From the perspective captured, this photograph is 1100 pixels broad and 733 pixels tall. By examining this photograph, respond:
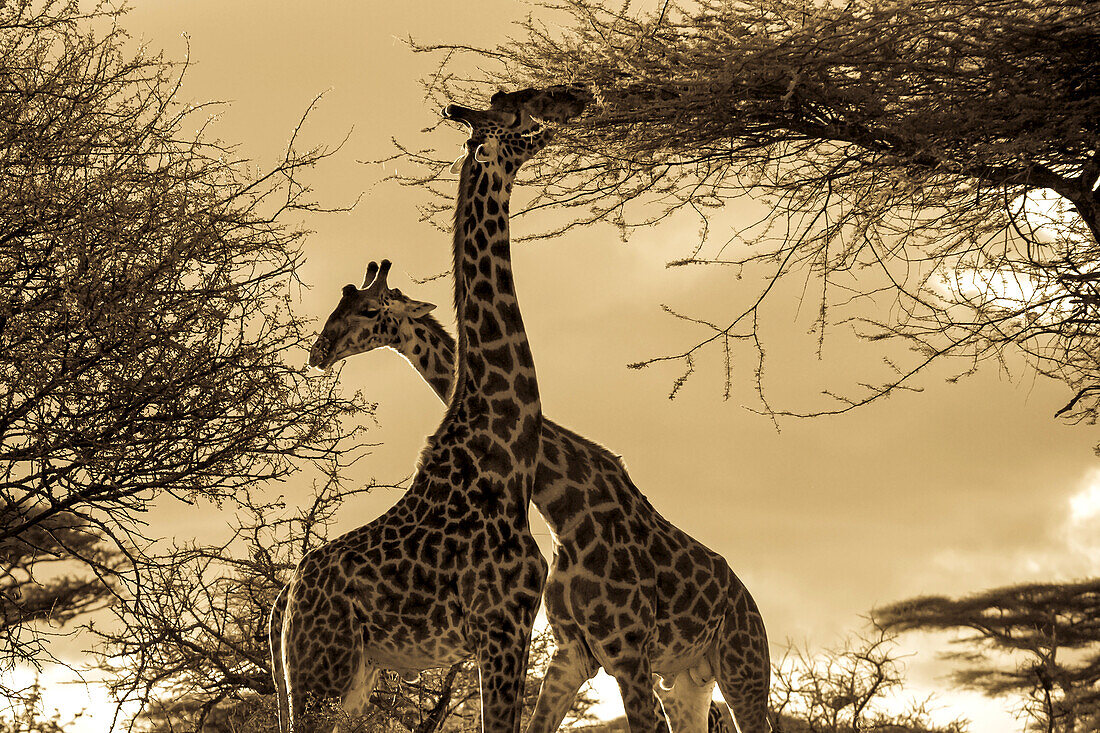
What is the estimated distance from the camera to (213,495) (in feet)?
35.1

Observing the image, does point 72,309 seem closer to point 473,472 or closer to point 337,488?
point 337,488

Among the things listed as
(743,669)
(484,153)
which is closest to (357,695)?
(743,669)

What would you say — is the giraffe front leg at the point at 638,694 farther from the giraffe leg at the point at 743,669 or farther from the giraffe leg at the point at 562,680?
the giraffe leg at the point at 743,669

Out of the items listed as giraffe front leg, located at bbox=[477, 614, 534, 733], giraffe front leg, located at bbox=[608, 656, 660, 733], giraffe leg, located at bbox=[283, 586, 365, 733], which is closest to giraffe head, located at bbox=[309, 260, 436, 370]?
giraffe leg, located at bbox=[283, 586, 365, 733]

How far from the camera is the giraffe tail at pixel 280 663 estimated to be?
6555mm

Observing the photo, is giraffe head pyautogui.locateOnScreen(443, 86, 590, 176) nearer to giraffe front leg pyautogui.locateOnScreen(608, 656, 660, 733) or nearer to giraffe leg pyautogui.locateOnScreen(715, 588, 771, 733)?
giraffe front leg pyautogui.locateOnScreen(608, 656, 660, 733)

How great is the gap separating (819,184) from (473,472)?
5.28 meters

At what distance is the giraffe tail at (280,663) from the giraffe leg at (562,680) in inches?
55.9

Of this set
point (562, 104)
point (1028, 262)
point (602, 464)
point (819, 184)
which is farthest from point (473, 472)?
point (1028, 262)

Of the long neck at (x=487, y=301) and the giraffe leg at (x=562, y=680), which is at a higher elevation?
the long neck at (x=487, y=301)

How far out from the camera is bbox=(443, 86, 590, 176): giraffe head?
730 centimetres

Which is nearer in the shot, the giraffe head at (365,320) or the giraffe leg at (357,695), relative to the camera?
the giraffe leg at (357,695)

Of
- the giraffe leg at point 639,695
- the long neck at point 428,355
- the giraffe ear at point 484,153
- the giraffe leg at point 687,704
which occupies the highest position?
the giraffe ear at point 484,153

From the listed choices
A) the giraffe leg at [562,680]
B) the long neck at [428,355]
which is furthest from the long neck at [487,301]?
the giraffe leg at [562,680]
